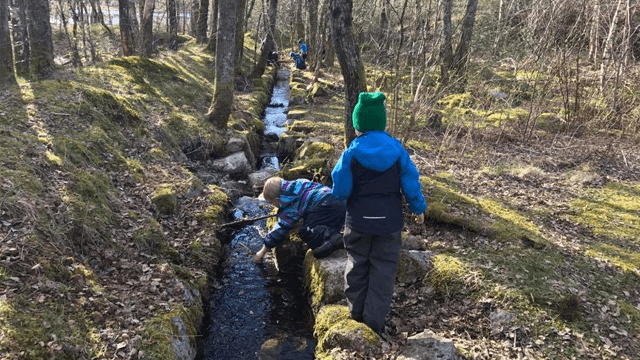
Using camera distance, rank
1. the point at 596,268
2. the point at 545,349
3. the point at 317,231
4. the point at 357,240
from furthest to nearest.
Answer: the point at 317,231, the point at 596,268, the point at 357,240, the point at 545,349

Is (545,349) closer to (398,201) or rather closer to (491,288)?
(491,288)

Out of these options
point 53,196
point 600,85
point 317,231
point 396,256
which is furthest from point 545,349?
point 600,85

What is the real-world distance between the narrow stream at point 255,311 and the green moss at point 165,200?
125 centimetres

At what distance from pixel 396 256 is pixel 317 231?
1663 millimetres

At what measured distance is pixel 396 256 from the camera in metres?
4.27

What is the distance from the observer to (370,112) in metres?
4.13

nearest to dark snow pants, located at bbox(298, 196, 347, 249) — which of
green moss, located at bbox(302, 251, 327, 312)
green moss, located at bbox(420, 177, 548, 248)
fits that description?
green moss, located at bbox(302, 251, 327, 312)

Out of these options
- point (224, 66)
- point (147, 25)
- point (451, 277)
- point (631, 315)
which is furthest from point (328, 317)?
point (147, 25)

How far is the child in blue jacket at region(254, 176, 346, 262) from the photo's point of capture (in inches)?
221

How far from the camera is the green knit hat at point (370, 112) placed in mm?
4137

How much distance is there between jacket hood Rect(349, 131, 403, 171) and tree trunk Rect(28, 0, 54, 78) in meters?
9.40

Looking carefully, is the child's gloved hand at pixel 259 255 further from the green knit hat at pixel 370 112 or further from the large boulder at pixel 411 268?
the green knit hat at pixel 370 112

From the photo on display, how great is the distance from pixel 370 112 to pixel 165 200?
4.36 m

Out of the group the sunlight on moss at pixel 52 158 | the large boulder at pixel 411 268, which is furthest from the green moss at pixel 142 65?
the large boulder at pixel 411 268
